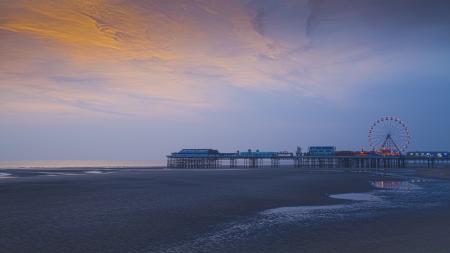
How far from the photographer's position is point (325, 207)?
24.5 metres

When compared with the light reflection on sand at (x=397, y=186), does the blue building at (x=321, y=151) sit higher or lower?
higher

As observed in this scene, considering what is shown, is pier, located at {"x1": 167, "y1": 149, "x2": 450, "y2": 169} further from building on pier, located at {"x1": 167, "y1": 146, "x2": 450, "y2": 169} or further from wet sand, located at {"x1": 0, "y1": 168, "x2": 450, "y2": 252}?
wet sand, located at {"x1": 0, "y1": 168, "x2": 450, "y2": 252}

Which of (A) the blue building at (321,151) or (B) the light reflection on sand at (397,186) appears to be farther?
(A) the blue building at (321,151)

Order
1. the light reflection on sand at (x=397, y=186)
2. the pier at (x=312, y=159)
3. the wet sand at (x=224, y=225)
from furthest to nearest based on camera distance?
the pier at (x=312, y=159) → the light reflection on sand at (x=397, y=186) → the wet sand at (x=224, y=225)

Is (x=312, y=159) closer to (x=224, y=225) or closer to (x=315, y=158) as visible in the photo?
(x=315, y=158)

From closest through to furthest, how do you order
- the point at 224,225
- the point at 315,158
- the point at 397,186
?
the point at 224,225 < the point at 397,186 < the point at 315,158

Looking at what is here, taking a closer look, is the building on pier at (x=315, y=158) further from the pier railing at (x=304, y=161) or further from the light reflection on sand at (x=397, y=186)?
the light reflection on sand at (x=397, y=186)

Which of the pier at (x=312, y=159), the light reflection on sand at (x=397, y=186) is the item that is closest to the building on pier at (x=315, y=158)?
the pier at (x=312, y=159)

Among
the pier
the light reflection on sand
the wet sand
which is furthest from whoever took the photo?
the pier

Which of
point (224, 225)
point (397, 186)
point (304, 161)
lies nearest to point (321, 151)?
point (304, 161)

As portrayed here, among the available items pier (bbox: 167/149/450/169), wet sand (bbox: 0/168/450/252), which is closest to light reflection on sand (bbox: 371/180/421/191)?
wet sand (bbox: 0/168/450/252)

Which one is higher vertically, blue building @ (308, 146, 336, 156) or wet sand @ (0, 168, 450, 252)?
blue building @ (308, 146, 336, 156)

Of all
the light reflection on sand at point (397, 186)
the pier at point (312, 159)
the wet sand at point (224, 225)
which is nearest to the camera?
the wet sand at point (224, 225)

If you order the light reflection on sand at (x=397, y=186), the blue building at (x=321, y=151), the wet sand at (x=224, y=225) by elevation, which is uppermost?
the blue building at (x=321, y=151)
